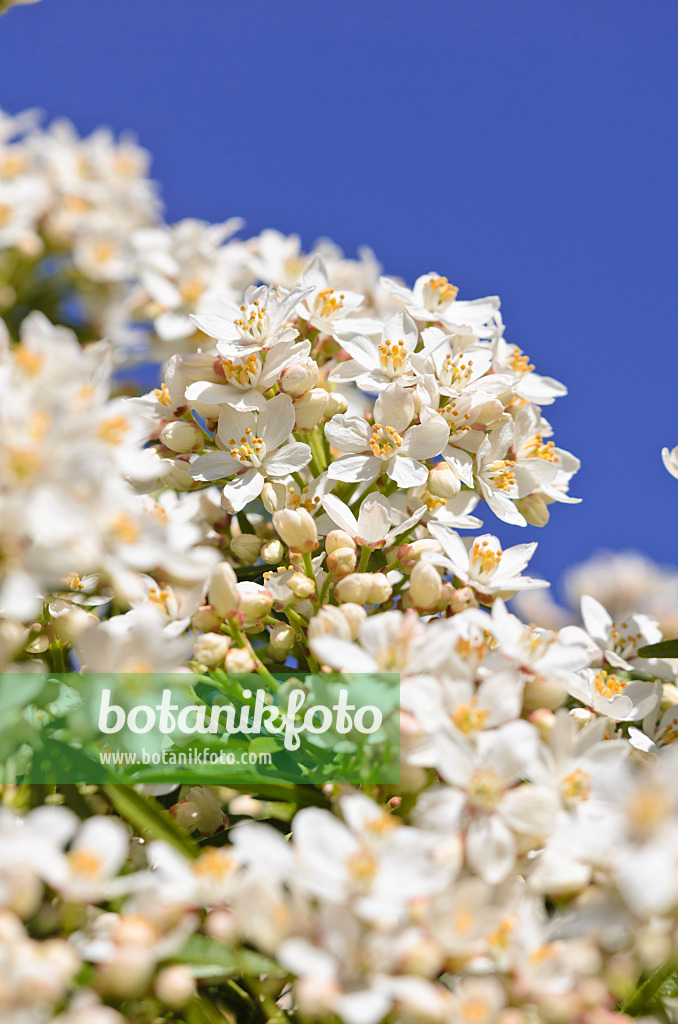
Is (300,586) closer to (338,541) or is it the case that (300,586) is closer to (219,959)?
(338,541)

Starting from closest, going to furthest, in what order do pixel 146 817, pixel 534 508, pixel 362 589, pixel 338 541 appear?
1. pixel 146 817
2. pixel 362 589
3. pixel 338 541
4. pixel 534 508

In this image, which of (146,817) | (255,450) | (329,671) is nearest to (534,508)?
(255,450)

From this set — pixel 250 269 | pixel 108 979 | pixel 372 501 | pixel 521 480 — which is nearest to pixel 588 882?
pixel 108 979

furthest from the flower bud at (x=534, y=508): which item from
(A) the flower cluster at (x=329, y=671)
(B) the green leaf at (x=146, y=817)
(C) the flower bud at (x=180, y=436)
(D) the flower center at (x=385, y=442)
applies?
(B) the green leaf at (x=146, y=817)

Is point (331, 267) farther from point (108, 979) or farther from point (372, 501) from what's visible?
point (108, 979)

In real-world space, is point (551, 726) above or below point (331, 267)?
below

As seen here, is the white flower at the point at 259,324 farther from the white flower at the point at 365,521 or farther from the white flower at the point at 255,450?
the white flower at the point at 365,521

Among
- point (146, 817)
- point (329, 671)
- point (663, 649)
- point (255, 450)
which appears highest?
point (255, 450)
